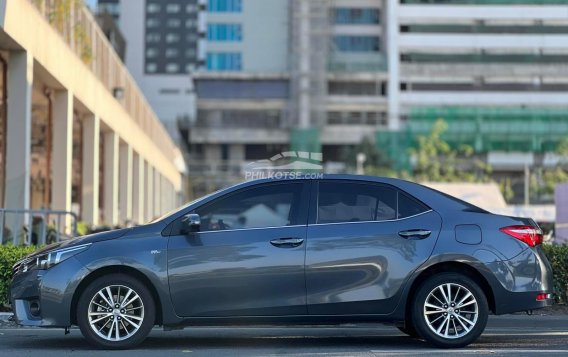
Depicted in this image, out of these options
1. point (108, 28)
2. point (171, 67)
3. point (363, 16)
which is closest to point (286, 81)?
point (363, 16)

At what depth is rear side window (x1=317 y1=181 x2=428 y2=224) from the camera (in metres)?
8.97

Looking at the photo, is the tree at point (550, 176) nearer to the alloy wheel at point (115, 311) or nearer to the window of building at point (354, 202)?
the window of building at point (354, 202)

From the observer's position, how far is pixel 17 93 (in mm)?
19328

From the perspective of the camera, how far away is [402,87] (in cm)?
9875

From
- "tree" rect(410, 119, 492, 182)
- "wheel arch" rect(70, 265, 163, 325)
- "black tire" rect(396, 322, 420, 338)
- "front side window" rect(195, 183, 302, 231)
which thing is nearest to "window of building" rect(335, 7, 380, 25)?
"tree" rect(410, 119, 492, 182)

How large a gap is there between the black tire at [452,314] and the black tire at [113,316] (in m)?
2.34

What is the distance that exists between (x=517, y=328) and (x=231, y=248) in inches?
159

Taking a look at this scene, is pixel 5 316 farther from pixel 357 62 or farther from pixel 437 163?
pixel 357 62

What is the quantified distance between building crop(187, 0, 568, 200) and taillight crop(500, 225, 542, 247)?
284ft

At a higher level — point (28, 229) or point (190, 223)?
point (190, 223)

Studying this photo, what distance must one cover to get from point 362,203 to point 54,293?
2.84 metres

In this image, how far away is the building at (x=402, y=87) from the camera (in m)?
96.6

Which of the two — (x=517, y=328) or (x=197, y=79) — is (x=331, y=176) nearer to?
(x=517, y=328)

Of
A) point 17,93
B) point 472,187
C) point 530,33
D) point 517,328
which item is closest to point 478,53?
point 530,33
